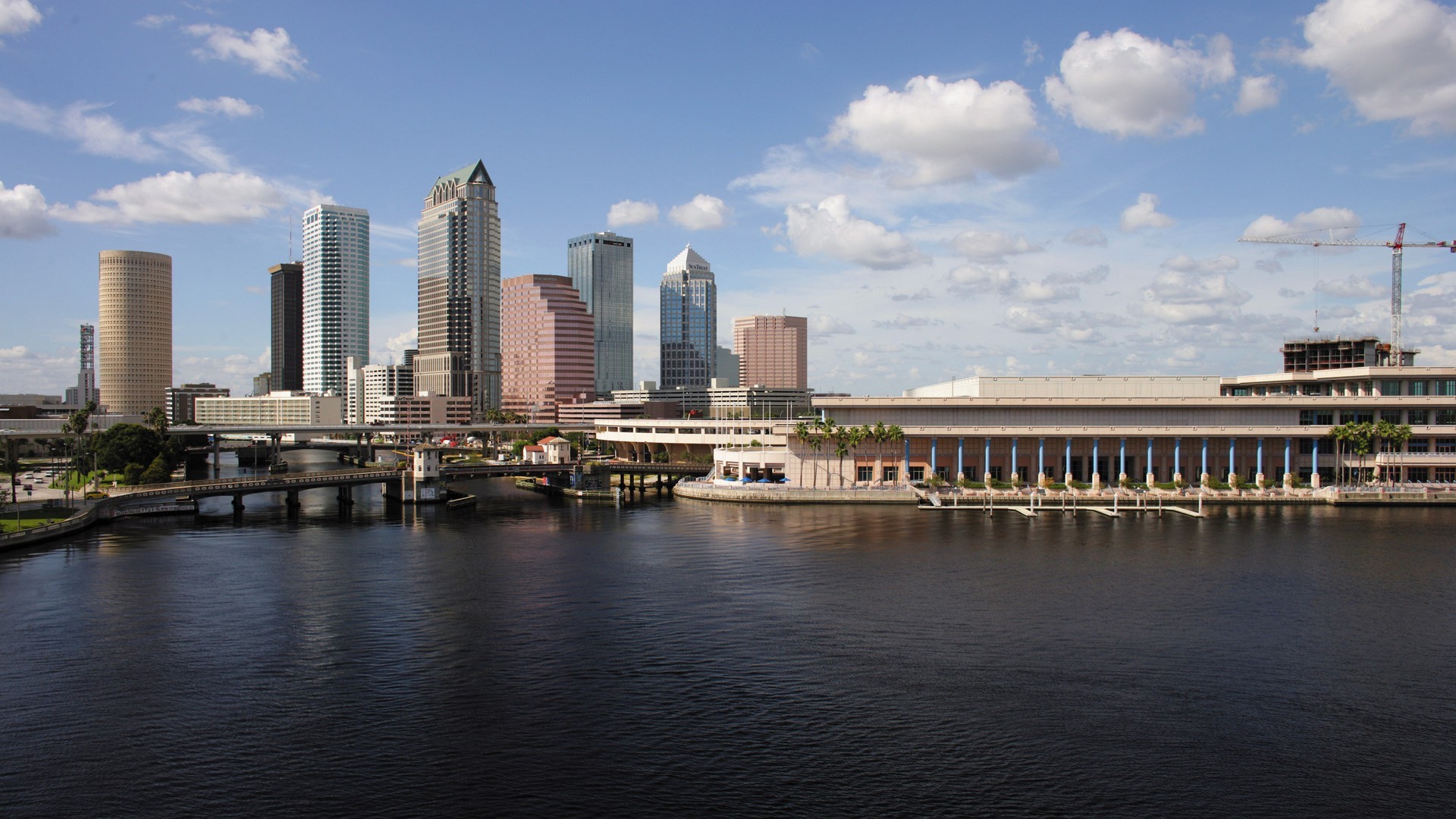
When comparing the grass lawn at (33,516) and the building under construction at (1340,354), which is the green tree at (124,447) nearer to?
the grass lawn at (33,516)

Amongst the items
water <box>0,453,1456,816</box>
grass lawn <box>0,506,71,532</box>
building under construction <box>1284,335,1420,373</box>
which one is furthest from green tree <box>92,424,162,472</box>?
building under construction <box>1284,335,1420,373</box>

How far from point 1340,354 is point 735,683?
129 meters

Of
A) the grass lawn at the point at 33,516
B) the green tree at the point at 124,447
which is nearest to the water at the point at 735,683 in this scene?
the grass lawn at the point at 33,516

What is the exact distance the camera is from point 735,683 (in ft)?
125

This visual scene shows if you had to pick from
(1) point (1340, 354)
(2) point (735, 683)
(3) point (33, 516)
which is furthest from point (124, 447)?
(1) point (1340, 354)

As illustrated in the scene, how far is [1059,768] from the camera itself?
30203 millimetres

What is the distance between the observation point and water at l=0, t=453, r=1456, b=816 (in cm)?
2903

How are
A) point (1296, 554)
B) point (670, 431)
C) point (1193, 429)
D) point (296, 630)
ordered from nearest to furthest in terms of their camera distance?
point (296, 630)
point (1296, 554)
point (1193, 429)
point (670, 431)

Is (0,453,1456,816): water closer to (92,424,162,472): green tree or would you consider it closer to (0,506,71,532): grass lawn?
(0,506,71,532): grass lawn

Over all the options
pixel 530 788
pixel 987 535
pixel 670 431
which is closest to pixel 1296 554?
pixel 987 535

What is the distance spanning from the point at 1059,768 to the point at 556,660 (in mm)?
22076

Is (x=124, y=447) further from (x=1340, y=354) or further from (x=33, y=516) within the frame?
(x=1340, y=354)

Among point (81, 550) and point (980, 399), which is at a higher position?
point (980, 399)

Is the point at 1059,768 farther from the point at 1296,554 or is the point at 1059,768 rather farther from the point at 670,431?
the point at 670,431
